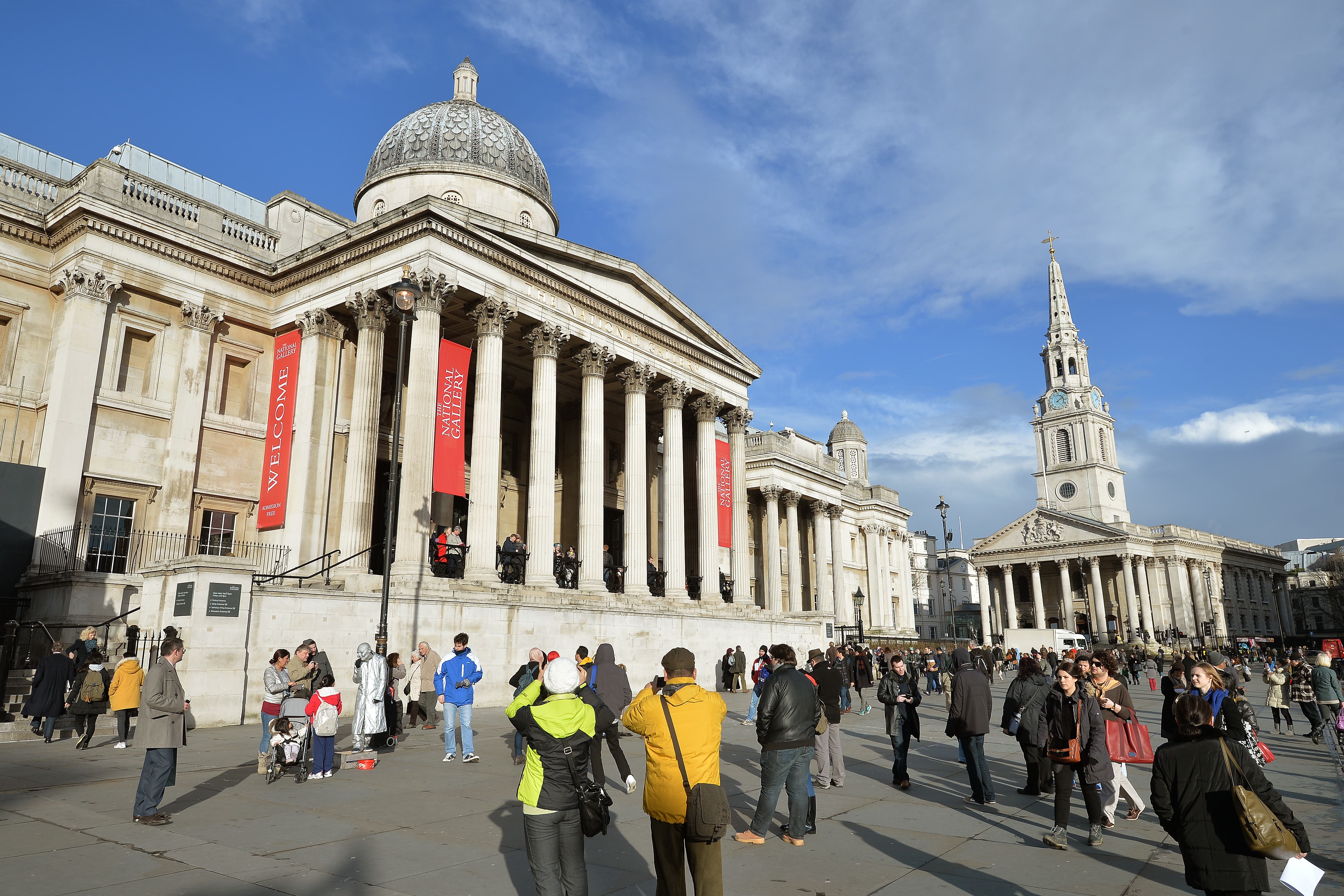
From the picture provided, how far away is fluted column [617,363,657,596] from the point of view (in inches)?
1066

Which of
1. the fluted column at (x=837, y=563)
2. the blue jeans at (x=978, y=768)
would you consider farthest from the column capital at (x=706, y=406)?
the blue jeans at (x=978, y=768)

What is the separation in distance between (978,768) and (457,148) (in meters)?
27.6

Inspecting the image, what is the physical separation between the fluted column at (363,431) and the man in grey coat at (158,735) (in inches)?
461

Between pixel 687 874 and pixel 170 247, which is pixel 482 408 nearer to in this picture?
pixel 170 247

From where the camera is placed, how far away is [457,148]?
2980cm

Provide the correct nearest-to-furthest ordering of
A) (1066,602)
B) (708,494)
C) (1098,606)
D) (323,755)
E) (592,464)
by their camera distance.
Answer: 1. (323,755)
2. (592,464)
3. (708,494)
4. (1098,606)
5. (1066,602)

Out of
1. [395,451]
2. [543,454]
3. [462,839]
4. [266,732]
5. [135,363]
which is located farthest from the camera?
[543,454]

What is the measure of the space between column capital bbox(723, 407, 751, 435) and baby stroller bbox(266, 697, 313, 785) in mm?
24464

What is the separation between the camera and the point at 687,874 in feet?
23.0

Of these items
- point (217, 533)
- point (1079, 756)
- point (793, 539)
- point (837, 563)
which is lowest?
point (1079, 756)

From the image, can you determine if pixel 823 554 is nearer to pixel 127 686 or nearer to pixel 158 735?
pixel 127 686

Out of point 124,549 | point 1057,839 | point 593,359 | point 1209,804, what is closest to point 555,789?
point 1209,804

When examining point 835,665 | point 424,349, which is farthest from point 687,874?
point 424,349

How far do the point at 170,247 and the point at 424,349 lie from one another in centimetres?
779
